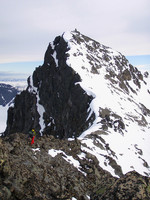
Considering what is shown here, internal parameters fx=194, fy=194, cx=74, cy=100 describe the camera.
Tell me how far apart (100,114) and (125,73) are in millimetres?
59395

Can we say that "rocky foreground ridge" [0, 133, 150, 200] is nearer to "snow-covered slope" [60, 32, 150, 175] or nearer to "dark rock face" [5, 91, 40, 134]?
"snow-covered slope" [60, 32, 150, 175]

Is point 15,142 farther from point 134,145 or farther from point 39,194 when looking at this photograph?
point 134,145

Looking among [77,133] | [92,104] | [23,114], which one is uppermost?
[92,104]

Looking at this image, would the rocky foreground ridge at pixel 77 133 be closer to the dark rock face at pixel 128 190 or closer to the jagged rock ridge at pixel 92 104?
the dark rock face at pixel 128 190

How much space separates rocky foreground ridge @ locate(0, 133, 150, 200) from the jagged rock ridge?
4.18 meters

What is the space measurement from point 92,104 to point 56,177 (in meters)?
31.2

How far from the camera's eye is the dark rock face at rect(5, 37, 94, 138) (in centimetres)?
5253

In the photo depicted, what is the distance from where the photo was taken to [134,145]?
1374 inches

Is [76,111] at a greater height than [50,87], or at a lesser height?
lesser

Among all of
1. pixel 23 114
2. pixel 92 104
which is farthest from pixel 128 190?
pixel 23 114

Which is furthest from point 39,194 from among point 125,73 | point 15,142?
point 125,73

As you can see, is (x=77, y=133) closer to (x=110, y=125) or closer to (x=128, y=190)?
(x=110, y=125)

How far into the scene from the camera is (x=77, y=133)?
142ft

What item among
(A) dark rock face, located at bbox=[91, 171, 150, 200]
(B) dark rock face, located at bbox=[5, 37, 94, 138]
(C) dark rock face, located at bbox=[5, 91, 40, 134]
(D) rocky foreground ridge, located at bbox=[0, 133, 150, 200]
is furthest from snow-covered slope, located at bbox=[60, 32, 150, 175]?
(C) dark rock face, located at bbox=[5, 91, 40, 134]
